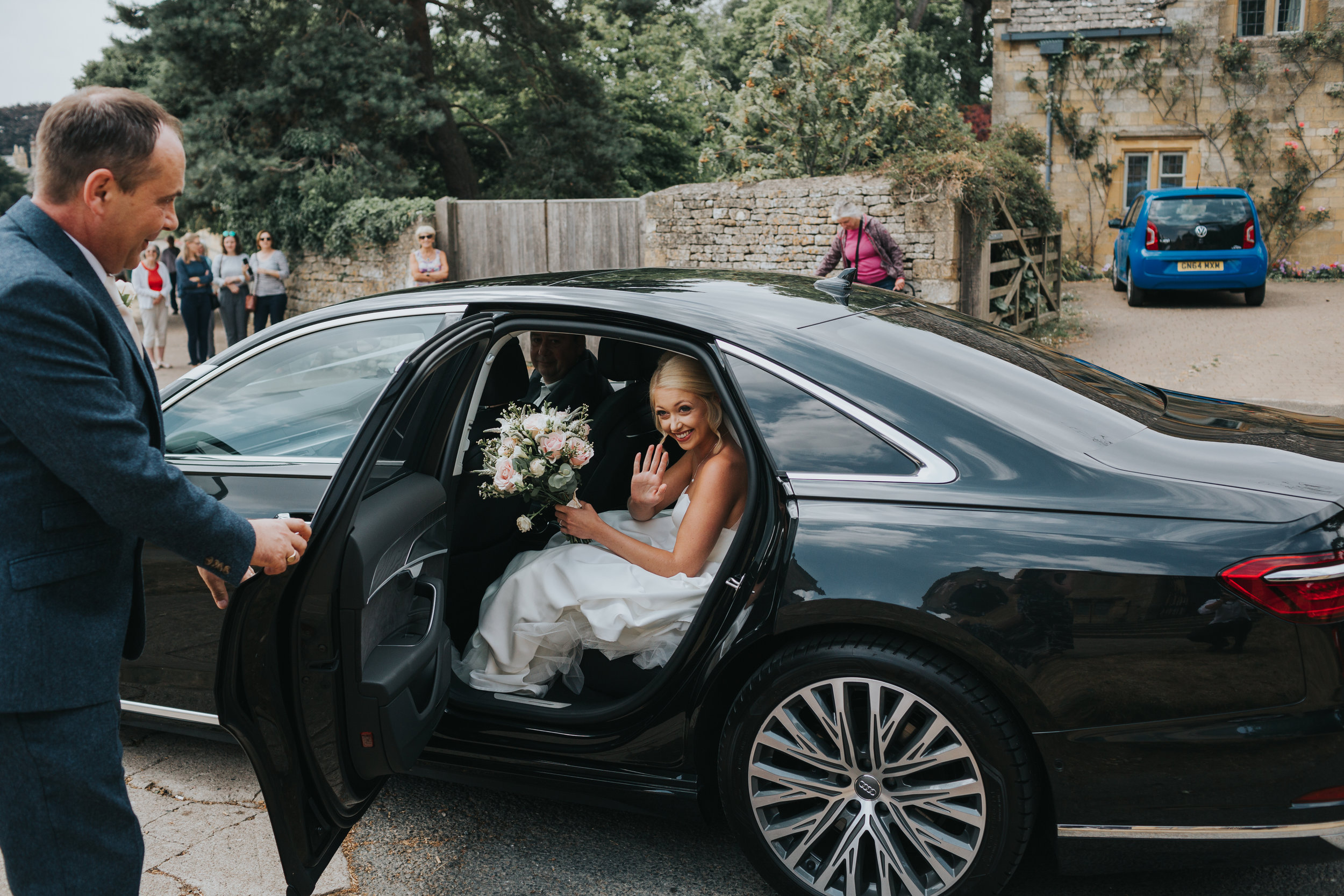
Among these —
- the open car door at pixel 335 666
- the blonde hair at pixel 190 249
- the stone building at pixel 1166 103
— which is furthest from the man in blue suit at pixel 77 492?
the stone building at pixel 1166 103

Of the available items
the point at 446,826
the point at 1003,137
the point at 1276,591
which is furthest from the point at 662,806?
the point at 1003,137

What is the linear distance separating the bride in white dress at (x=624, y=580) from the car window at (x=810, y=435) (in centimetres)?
43

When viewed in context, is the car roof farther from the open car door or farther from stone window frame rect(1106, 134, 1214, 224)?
the open car door

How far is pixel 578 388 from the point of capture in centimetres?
426

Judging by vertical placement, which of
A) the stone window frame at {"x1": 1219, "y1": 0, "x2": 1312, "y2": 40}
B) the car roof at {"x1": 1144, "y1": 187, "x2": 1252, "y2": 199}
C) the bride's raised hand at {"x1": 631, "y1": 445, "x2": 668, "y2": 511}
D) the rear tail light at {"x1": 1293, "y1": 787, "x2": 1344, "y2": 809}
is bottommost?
the rear tail light at {"x1": 1293, "y1": 787, "x2": 1344, "y2": 809}

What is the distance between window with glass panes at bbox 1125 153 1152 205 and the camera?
22688mm

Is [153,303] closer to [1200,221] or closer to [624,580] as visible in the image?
[624,580]

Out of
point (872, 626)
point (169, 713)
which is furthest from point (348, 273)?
point (872, 626)

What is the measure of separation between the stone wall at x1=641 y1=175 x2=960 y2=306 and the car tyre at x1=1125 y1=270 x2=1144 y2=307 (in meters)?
5.54

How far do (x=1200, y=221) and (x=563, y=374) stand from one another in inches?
568

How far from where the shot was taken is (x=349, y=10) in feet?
61.6

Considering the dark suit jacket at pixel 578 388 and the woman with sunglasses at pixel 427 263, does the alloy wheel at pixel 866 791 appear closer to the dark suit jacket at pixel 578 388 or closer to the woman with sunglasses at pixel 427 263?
the dark suit jacket at pixel 578 388

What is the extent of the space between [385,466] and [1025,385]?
5.93 feet

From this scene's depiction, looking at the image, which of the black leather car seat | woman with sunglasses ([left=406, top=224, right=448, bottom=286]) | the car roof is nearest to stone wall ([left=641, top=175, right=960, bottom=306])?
woman with sunglasses ([left=406, top=224, right=448, bottom=286])
